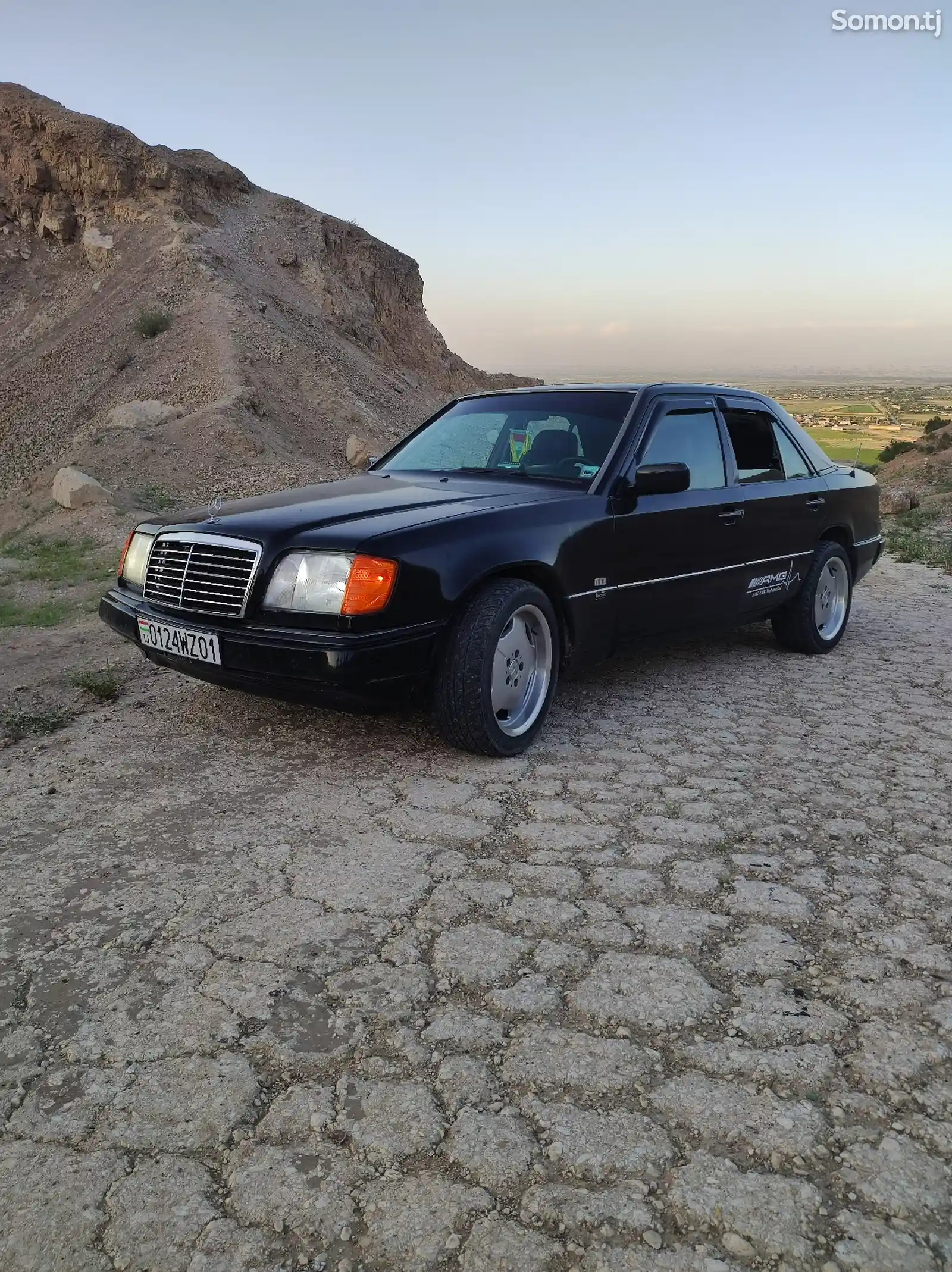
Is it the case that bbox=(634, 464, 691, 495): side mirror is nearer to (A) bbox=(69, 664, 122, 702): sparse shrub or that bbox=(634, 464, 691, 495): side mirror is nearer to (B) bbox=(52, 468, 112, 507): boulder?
(A) bbox=(69, 664, 122, 702): sparse shrub

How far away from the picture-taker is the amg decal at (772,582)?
5.29 meters

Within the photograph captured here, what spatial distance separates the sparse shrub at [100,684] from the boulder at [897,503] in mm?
12666

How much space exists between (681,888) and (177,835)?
161 centimetres

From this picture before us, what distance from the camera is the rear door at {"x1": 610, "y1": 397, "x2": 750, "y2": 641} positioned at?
4457mm

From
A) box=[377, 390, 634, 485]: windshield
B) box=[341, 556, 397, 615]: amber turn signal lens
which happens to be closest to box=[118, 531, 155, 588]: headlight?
box=[341, 556, 397, 615]: amber turn signal lens

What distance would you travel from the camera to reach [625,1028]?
2.17 metres

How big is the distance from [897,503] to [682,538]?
38.8ft

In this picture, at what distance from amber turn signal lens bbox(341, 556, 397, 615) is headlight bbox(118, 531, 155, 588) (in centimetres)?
111

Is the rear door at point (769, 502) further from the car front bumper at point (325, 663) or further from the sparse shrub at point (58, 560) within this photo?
the sparse shrub at point (58, 560)

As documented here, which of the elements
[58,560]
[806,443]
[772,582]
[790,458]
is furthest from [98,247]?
[772,582]

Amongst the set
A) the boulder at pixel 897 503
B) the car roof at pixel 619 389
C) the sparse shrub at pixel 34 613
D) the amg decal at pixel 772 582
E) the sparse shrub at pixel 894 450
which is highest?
the car roof at pixel 619 389

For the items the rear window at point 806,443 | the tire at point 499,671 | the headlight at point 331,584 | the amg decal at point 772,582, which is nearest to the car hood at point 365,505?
the headlight at point 331,584

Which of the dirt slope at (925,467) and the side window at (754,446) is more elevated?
the side window at (754,446)

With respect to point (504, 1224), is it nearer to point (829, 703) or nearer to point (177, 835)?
point (177, 835)
